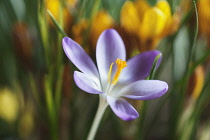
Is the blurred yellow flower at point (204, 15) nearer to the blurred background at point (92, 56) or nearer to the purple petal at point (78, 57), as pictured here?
the blurred background at point (92, 56)

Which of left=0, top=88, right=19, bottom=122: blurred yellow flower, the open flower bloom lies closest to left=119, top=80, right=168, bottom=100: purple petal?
the open flower bloom

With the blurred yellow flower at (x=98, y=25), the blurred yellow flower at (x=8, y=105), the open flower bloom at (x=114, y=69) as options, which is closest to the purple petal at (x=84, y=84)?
the open flower bloom at (x=114, y=69)

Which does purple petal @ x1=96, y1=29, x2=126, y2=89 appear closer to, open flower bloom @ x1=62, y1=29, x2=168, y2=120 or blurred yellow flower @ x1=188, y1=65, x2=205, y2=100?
open flower bloom @ x1=62, y1=29, x2=168, y2=120

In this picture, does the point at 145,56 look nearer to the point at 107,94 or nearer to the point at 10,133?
the point at 107,94

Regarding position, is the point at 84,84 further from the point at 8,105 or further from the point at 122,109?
the point at 8,105

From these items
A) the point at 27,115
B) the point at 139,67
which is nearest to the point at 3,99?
the point at 27,115
